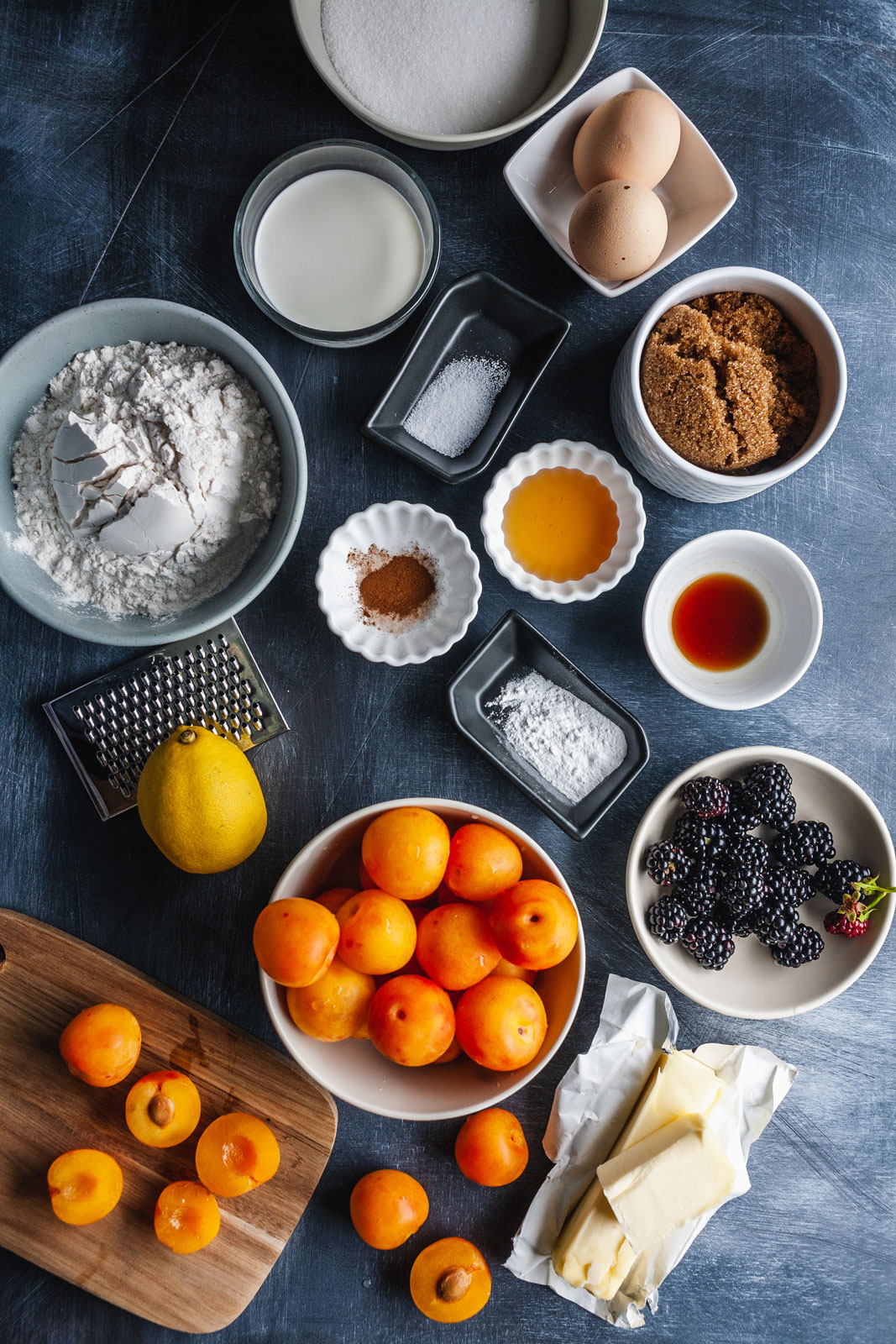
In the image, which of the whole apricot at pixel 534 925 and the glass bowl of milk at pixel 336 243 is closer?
the whole apricot at pixel 534 925

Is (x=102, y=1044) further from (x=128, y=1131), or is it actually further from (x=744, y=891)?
(x=744, y=891)

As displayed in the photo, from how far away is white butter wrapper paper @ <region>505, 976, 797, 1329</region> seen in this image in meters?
1.26

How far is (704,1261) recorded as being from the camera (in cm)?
138

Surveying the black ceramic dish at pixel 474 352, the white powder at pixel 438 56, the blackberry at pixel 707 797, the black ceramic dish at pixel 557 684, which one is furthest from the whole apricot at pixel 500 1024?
the white powder at pixel 438 56

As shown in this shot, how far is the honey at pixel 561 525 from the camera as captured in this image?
4.35ft

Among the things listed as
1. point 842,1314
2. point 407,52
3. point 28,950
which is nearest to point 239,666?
point 28,950

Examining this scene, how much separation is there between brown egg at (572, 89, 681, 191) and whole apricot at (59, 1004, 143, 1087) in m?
1.36

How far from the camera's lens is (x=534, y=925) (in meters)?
1.07

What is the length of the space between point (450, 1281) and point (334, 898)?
0.58 m

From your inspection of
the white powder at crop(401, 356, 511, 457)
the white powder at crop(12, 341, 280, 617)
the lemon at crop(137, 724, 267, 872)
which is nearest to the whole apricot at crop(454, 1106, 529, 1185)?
the lemon at crop(137, 724, 267, 872)

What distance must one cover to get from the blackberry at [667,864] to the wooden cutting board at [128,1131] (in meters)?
0.59

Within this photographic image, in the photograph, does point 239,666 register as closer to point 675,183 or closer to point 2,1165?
point 2,1165

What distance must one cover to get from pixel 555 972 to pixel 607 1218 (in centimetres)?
38

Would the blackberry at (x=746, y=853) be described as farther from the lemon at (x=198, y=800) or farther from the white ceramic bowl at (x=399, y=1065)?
the lemon at (x=198, y=800)
